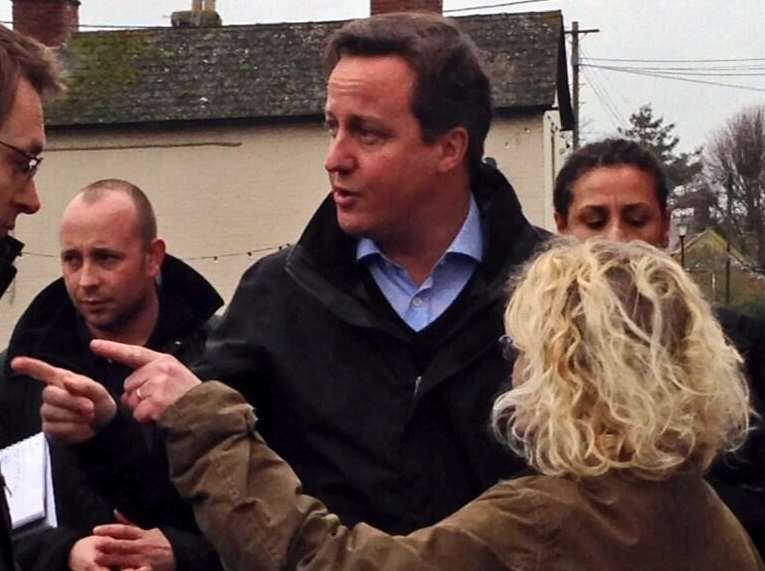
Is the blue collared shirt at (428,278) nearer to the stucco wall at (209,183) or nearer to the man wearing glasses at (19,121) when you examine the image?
the man wearing glasses at (19,121)

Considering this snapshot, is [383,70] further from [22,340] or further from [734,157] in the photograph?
[734,157]

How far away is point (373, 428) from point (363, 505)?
17cm

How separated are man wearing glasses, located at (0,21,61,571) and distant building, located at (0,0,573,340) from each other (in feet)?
74.6

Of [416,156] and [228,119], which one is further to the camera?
[228,119]

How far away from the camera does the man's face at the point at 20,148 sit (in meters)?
3.01

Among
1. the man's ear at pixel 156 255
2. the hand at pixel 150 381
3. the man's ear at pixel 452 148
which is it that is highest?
the man's ear at pixel 452 148

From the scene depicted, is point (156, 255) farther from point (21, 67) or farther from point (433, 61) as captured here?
point (21, 67)

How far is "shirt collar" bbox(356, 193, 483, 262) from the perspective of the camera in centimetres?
342

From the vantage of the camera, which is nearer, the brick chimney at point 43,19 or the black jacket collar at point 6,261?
the black jacket collar at point 6,261

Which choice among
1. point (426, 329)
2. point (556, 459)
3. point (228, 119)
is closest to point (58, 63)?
point (426, 329)

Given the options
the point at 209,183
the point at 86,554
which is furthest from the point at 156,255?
the point at 209,183

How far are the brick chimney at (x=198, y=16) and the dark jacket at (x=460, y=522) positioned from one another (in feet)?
91.9

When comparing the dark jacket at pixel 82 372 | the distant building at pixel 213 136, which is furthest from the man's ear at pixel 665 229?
the distant building at pixel 213 136

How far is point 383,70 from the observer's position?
338 centimetres
